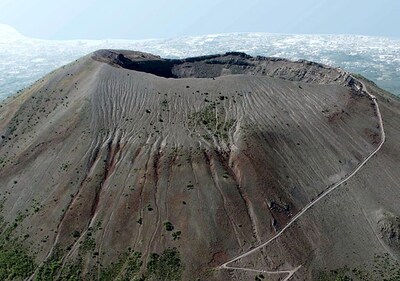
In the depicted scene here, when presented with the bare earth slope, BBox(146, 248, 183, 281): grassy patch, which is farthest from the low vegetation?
BBox(146, 248, 183, 281): grassy patch

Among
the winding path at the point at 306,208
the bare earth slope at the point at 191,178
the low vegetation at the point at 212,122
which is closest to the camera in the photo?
the winding path at the point at 306,208

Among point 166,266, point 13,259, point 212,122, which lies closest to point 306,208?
point 212,122

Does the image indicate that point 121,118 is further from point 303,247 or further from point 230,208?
point 303,247

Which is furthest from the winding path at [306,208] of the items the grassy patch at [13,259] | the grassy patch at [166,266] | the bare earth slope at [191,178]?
the grassy patch at [13,259]

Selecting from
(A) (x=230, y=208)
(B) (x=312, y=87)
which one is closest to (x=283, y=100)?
(B) (x=312, y=87)

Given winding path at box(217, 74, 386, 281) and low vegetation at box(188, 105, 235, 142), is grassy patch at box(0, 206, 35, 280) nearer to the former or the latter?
winding path at box(217, 74, 386, 281)

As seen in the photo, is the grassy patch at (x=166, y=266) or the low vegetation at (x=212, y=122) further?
the low vegetation at (x=212, y=122)

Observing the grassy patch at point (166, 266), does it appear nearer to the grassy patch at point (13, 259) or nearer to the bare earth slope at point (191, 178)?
the bare earth slope at point (191, 178)

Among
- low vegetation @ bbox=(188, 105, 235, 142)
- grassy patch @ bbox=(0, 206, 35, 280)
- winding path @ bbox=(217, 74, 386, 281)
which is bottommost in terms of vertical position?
winding path @ bbox=(217, 74, 386, 281)
